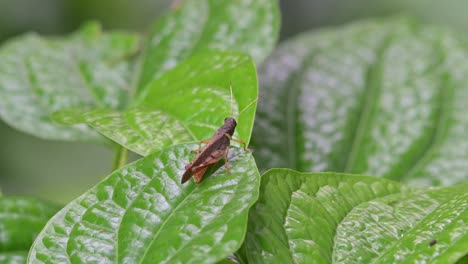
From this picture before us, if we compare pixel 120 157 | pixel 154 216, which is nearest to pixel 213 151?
pixel 154 216

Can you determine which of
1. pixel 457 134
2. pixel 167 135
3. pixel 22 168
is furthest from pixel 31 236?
pixel 22 168

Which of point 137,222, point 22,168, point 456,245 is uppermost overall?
point 456,245

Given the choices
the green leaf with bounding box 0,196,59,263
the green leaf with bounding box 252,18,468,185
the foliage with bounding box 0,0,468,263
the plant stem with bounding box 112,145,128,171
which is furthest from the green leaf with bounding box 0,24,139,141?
the green leaf with bounding box 252,18,468,185

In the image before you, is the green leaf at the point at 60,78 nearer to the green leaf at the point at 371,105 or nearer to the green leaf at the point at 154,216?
the green leaf at the point at 371,105

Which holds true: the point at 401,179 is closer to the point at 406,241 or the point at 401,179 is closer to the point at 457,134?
the point at 457,134

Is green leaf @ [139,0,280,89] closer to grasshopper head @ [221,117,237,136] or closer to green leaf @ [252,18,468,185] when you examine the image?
green leaf @ [252,18,468,185]
